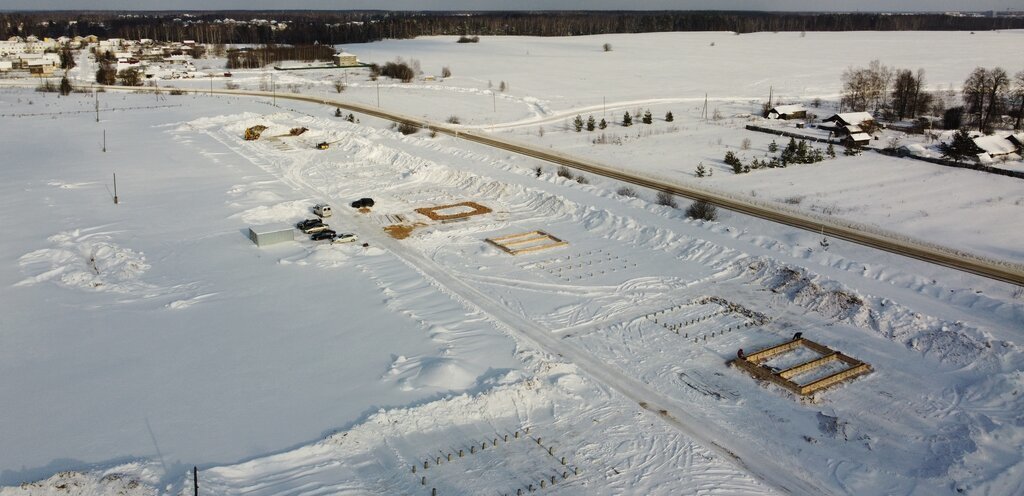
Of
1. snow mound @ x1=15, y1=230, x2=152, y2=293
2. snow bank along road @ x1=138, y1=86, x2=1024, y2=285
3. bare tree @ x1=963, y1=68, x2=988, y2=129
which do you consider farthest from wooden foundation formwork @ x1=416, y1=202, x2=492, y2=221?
bare tree @ x1=963, y1=68, x2=988, y2=129

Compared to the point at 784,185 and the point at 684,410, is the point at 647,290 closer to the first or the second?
the point at 684,410

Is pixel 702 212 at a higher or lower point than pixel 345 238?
higher

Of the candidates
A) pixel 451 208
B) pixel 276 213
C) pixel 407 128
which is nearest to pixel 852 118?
pixel 407 128

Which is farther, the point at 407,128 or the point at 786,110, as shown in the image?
the point at 786,110

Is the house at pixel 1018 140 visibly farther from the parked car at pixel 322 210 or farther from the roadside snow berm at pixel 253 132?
the roadside snow berm at pixel 253 132

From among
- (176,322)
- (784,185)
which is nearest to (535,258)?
(176,322)

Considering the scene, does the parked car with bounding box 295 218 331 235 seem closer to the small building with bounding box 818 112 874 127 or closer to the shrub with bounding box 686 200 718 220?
the shrub with bounding box 686 200 718 220

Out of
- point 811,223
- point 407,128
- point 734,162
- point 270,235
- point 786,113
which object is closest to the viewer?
point 270,235

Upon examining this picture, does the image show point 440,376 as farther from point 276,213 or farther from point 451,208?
point 276,213
